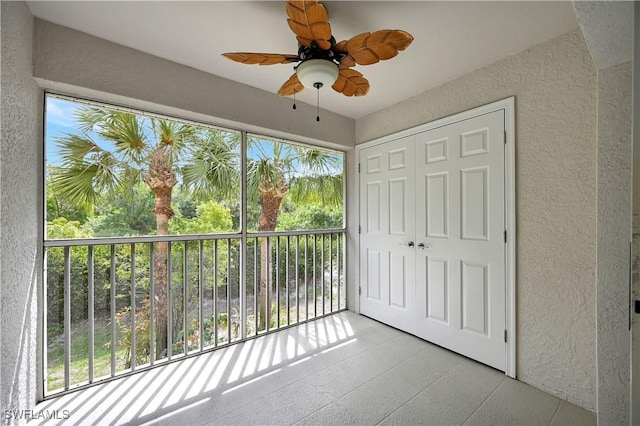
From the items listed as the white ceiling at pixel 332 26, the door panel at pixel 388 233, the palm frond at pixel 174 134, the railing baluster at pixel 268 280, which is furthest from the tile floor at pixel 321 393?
the white ceiling at pixel 332 26

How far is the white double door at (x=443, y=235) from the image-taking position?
216 cm

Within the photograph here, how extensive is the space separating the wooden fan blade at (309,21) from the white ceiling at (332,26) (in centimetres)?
27

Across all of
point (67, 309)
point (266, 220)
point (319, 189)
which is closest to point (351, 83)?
point (319, 189)

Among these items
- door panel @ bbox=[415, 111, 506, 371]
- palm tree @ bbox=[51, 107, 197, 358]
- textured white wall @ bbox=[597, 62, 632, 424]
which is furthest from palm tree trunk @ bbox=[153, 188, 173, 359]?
textured white wall @ bbox=[597, 62, 632, 424]

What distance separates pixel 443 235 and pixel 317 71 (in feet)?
5.80

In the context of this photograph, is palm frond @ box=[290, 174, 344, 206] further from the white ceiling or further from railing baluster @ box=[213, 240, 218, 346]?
the white ceiling

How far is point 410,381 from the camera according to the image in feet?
6.59

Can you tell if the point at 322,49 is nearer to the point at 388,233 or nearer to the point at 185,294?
the point at 388,233

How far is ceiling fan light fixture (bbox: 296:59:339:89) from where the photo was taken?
1.55 m

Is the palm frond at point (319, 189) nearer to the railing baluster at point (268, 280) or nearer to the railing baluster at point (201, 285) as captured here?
the railing baluster at point (268, 280)

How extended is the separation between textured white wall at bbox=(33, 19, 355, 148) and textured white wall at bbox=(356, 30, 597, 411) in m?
1.91

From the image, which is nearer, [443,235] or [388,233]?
[443,235]

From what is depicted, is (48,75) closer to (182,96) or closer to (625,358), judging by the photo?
(182,96)

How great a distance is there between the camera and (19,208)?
1527mm
